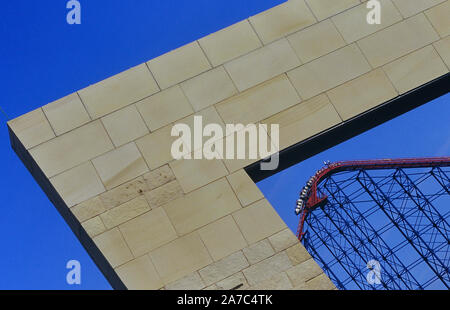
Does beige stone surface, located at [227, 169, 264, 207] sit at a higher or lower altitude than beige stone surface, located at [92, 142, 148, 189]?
lower

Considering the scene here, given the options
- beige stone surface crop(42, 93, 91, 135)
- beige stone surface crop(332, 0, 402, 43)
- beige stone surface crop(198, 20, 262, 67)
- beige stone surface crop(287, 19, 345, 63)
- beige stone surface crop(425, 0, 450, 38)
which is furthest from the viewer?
beige stone surface crop(425, 0, 450, 38)

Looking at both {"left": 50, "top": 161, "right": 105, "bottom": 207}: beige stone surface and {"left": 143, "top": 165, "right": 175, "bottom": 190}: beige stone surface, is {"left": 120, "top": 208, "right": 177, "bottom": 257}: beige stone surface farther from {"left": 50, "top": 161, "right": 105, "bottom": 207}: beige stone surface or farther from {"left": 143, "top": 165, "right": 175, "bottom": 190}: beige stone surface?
{"left": 50, "top": 161, "right": 105, "bottom": 207}: beige stone surface

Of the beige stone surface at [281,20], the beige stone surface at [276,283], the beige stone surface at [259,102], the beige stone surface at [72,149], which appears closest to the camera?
the beige stone surface at [276,283]

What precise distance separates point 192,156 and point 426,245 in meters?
33.2

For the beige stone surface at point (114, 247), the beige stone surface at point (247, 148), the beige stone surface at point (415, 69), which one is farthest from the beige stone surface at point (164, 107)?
the beige stone surface at point (415, 69)

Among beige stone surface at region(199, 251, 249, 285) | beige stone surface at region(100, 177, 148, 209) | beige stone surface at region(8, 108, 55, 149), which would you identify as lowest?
beige stone surface at region(199, 251, 249, 285)

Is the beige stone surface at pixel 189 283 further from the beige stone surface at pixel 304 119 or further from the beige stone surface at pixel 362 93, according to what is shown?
the beige stone surface at pixel 362 93

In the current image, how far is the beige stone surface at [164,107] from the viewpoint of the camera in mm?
12172

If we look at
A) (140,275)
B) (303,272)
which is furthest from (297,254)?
(140,275)

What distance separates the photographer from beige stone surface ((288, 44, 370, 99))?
1253 centimetres

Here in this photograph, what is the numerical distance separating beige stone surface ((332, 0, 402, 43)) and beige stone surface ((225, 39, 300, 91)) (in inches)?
43.8

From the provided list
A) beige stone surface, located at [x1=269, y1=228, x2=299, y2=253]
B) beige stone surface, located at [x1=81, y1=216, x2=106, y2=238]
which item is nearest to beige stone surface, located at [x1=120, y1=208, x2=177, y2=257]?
beige stone surface, located at [x1=81, y1=216, x2=106, y2=238]

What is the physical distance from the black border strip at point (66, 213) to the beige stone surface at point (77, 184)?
4.9 inches
